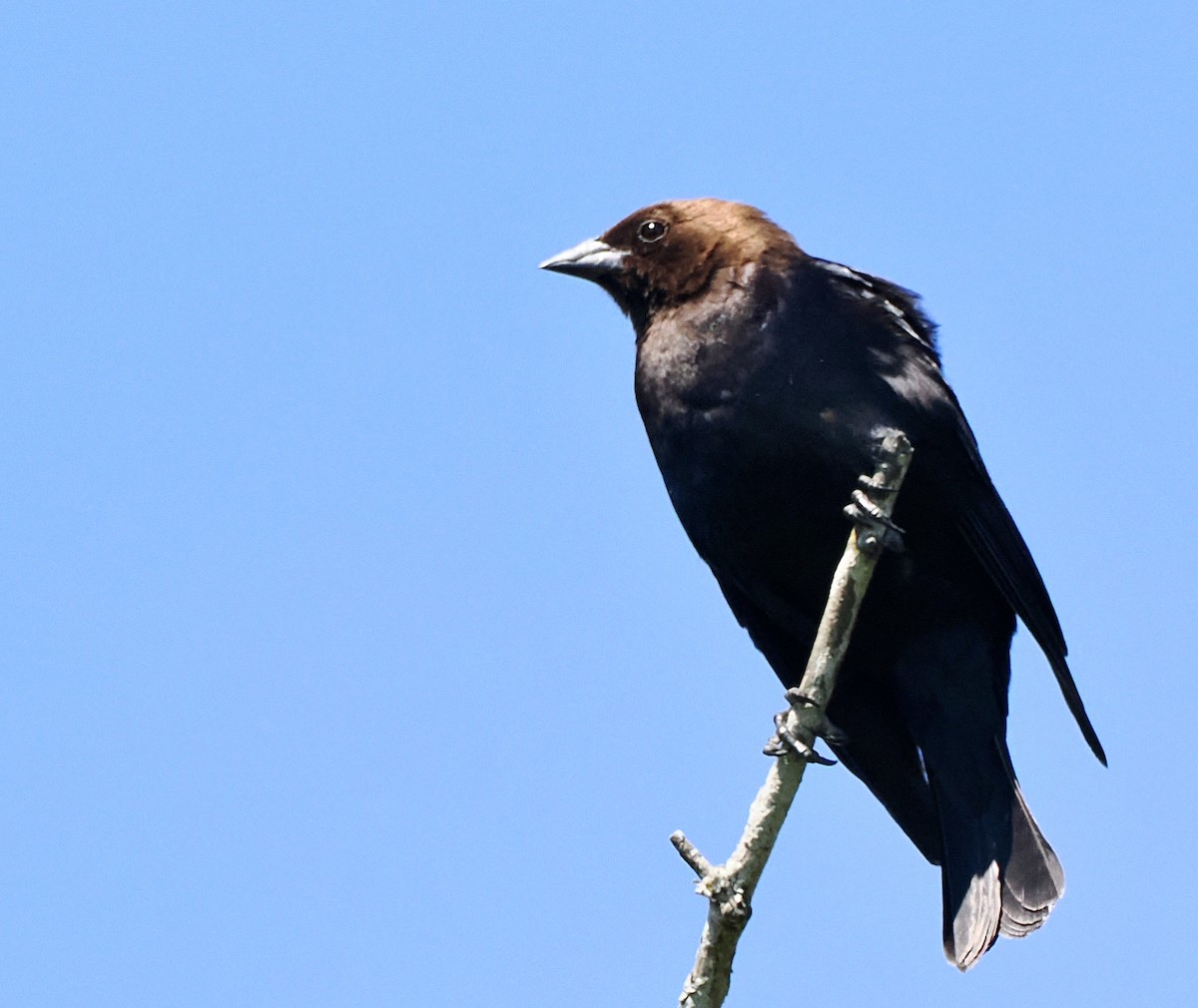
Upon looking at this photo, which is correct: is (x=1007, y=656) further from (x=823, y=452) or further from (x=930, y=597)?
(x=823, y=452)

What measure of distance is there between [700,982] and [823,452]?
5.49 ft

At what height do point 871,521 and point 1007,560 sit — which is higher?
point 1007,560

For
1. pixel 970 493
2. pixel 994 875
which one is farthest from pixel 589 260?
pixel 994 875

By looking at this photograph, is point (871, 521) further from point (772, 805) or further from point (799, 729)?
point (772, 805)

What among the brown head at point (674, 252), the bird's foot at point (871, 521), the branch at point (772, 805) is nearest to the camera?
the branch at point (772, 805)

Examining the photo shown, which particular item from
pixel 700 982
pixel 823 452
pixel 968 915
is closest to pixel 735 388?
pixel 823 452

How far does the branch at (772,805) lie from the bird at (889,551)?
73 cm

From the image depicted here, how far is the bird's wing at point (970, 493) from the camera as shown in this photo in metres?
4.46

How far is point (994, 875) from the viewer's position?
14.4 feet

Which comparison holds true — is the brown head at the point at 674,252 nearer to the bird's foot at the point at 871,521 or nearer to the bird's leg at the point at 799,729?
the bird's foot at the point at 871,521

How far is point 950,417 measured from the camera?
454 cm

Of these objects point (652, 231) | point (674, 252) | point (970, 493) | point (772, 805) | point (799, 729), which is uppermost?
point (652, 231)

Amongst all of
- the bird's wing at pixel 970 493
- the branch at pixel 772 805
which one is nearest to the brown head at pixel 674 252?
the bird's wing at pixel 970 493

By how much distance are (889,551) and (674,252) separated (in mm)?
1297
